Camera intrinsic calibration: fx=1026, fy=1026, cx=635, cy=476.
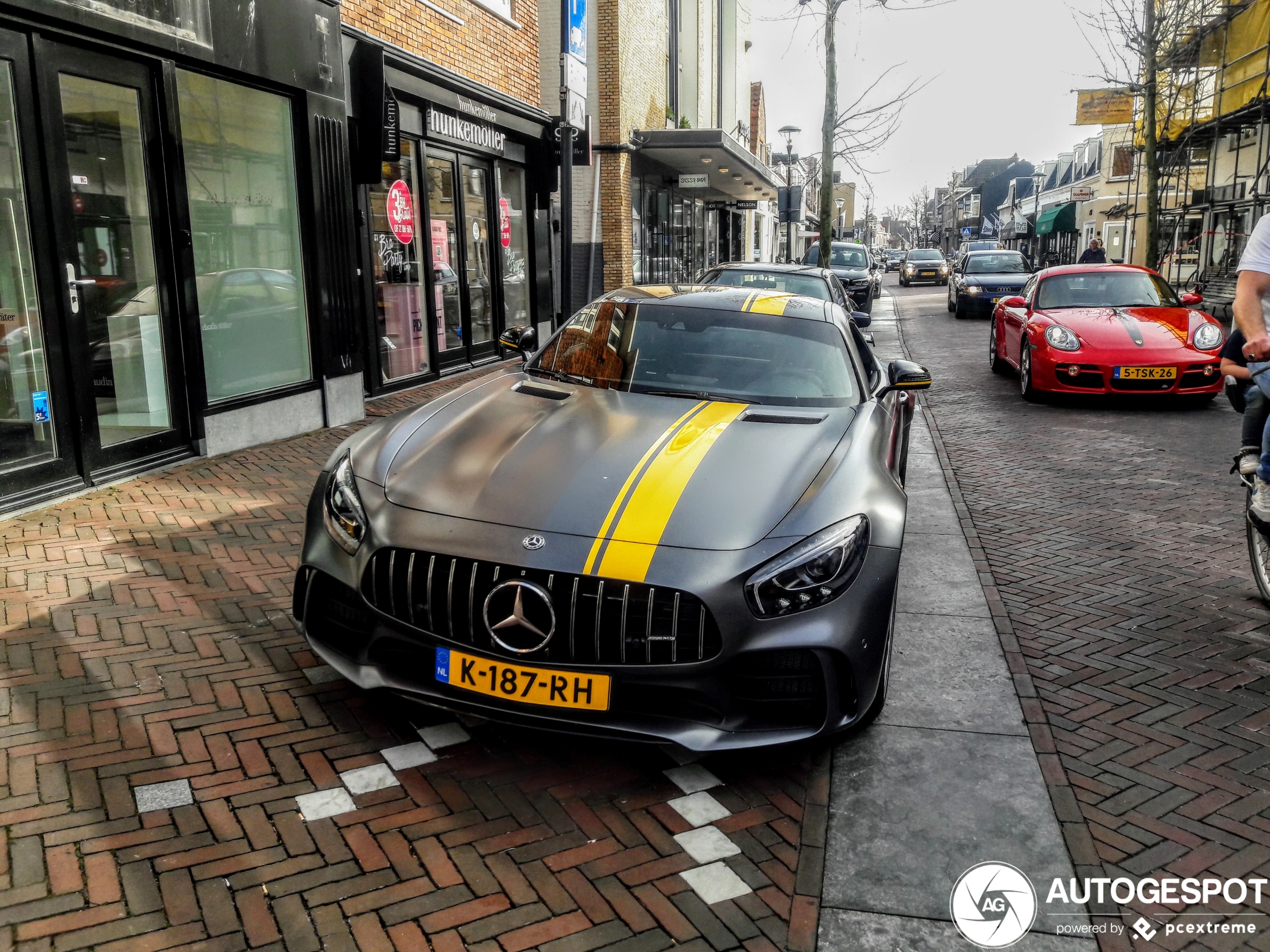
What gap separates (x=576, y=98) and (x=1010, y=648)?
6157 mm

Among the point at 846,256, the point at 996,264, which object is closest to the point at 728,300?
the point at 996,264

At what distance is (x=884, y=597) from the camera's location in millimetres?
3250

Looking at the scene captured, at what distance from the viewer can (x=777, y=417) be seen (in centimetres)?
413

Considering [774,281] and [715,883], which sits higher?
[774,281]

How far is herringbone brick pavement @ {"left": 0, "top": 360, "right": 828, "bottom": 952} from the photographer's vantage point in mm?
2508

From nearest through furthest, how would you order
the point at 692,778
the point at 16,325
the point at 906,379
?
the point at 692,778 → the point at 906,379 → the point at 16,325

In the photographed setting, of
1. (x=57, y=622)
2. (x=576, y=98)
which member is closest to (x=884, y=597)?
(x=57, y=622)

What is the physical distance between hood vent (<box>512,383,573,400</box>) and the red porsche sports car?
7.65 m

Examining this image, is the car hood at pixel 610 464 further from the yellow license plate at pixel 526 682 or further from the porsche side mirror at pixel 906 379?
the porsche side mirror at pixel 906 379

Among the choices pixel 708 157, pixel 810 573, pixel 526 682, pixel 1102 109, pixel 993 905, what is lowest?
pixel 993 905

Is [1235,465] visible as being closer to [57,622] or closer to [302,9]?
[57,622]

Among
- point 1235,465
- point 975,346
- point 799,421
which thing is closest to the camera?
point 799,421

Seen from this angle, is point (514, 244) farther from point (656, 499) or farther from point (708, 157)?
point (656, 499)

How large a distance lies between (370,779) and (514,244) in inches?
484
